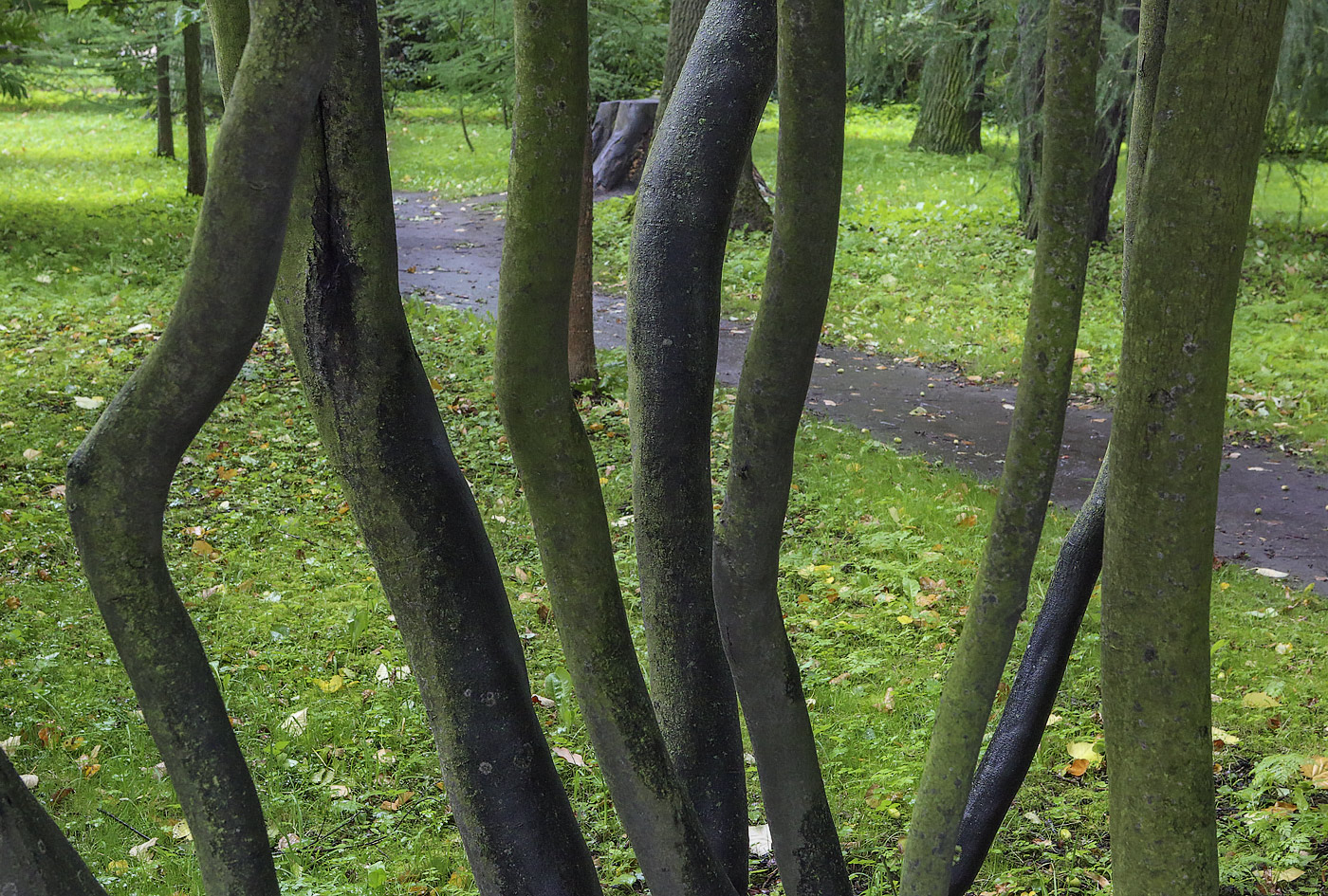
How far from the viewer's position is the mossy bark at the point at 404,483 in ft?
6.70

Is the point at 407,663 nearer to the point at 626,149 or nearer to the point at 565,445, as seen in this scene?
the point at 565,445

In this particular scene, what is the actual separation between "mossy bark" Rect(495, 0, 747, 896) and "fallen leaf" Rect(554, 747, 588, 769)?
1.73 meters

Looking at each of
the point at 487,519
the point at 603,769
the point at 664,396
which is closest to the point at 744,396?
the point at 664,396

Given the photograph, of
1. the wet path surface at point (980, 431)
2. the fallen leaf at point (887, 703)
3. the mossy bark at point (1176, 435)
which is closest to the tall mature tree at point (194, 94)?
the wet path surface at point (980, 431)

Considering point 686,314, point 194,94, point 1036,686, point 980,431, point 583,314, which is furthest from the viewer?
point 194,94

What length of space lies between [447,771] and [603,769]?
324 millimetres

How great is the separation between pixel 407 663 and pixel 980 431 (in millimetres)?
4691

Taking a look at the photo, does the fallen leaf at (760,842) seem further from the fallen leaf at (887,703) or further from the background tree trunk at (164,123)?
the background tree trunk at (164,123)

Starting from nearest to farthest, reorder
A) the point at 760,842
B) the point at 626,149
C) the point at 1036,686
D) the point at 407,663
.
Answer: the point at 1036,686 < the point at 760,842 < the point at 407,663 < the point at 626,149

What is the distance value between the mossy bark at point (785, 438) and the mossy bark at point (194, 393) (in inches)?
36.2

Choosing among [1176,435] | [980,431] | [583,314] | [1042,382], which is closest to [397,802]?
[1042,382]

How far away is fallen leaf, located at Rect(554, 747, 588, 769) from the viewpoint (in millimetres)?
4035

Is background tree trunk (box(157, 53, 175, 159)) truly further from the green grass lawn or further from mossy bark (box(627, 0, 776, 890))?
mossy bark (box(627, 0, 776, 890))

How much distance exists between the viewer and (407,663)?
4.79m
